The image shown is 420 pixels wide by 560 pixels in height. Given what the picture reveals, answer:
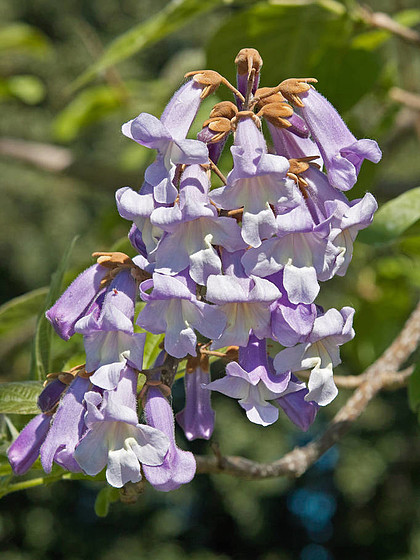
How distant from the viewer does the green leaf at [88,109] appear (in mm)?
2926

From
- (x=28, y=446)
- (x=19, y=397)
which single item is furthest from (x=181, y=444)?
(x=28, y=446)

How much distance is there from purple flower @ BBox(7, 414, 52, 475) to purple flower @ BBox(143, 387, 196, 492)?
0.56ft

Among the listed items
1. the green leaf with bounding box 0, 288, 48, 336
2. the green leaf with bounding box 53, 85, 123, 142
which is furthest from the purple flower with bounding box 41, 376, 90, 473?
the green leaf with bounding box 53, 85, 123, 142

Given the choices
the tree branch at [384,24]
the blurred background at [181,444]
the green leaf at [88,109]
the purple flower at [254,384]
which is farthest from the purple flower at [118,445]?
the blurred background at [181,444]

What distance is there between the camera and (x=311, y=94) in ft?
3.27

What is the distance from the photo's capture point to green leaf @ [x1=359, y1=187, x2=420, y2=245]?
148 cm

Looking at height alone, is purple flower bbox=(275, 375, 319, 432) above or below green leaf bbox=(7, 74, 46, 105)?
above

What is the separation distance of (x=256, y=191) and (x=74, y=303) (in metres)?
0.31

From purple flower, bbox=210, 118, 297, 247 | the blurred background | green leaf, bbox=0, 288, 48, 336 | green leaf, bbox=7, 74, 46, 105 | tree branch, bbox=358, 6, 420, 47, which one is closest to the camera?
purple flower, bbox=210, 118, 297, 247

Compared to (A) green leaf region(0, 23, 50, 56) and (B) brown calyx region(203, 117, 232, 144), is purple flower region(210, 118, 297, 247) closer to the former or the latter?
(B) brown calyx region(203, 117, 232, 144)

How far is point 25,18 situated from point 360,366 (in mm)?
9107

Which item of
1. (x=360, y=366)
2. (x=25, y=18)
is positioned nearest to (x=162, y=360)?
(x=360, y=366)

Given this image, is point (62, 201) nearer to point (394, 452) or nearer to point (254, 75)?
point (394, 452)

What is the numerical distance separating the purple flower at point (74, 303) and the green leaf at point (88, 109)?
2041mm
